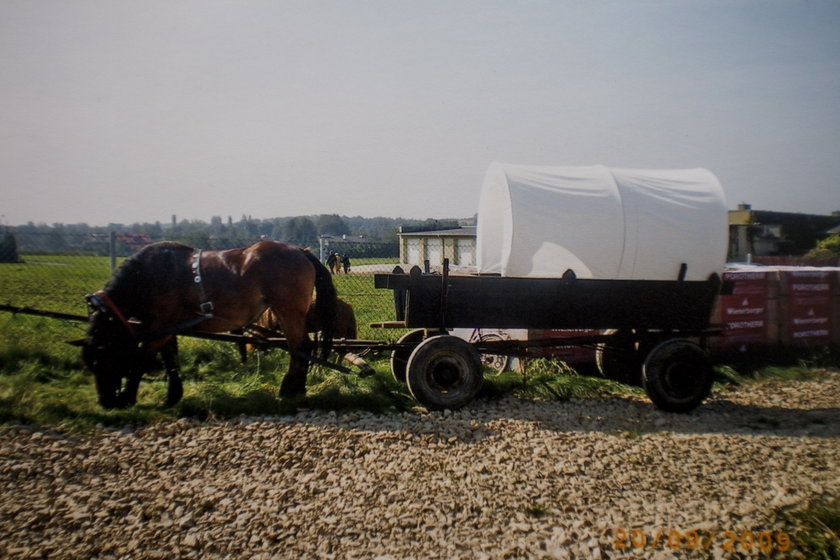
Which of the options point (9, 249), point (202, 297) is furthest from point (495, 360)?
point (9, 249)

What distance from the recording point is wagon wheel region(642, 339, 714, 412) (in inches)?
231

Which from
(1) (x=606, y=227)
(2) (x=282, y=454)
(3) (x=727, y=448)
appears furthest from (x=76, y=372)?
(3) (x=727, y=448)

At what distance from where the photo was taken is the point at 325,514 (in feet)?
11.6

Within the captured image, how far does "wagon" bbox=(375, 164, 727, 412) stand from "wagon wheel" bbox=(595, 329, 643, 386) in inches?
8.8

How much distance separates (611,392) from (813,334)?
20.9 feet

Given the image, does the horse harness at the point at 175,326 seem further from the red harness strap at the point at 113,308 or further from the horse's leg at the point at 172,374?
the horse's leg at the point at 172,374

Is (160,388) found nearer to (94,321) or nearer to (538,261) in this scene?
(94,321)

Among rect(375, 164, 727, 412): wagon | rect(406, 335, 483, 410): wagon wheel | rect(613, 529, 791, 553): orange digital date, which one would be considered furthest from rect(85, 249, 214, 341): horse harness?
rect(613, 529, 791, 553): orange digital date

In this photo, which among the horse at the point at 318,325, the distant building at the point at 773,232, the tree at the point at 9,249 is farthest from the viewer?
the distant building at the point at 773,232

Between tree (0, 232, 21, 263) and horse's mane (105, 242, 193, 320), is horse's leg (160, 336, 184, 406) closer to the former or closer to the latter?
horse's mane (105, 242, 193, 320)

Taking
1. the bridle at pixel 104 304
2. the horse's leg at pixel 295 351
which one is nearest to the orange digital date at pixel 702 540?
the horse's leg at pixel 295 351

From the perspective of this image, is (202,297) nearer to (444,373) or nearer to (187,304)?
(187,304)

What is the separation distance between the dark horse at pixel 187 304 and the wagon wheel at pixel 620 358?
3347 millimetres

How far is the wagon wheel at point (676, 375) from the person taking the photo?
231 inches
